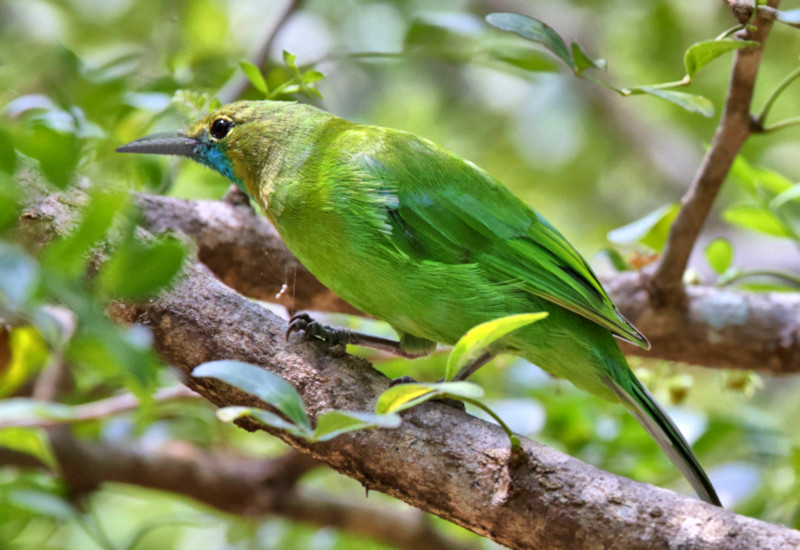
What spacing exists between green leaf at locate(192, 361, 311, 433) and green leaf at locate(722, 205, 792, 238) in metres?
2.69

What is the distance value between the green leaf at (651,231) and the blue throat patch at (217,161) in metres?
1.62

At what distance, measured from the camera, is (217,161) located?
341 cm

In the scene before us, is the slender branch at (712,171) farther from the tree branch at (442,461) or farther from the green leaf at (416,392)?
the green leaf at (416,392)

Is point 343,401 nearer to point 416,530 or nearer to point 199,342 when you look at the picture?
point 199,342

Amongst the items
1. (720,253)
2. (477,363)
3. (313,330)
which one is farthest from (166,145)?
(720,253)

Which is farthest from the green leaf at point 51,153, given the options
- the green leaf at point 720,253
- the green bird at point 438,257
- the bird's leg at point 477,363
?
the green leaf at point 720,253

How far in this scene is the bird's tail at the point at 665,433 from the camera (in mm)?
2693

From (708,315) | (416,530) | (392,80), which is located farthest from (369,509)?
(392,80)

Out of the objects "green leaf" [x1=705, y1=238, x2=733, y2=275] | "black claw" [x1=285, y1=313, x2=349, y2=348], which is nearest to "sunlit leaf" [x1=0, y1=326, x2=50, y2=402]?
"black claw" [x1=285, y1=313, x2=349, y2=348]

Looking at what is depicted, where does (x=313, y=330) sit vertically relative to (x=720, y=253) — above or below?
above

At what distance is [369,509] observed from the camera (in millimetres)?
4211

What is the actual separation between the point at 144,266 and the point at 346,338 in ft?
4.78

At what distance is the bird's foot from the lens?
2.31 m

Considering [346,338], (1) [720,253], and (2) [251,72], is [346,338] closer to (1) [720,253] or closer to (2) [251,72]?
(2) [251,72]
